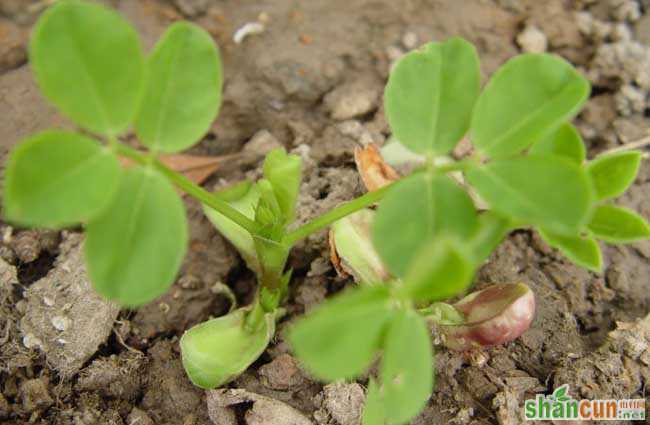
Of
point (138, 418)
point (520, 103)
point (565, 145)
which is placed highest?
point (520, 103)

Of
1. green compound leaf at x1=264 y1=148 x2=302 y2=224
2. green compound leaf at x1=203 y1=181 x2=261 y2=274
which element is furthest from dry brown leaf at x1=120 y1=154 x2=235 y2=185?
green compound leaf at x1=264 y1=148 x2=302 y2=224

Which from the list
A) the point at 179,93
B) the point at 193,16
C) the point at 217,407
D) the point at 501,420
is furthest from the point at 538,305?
the point at 193,16

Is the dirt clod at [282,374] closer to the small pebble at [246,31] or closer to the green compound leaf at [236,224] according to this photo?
the green compound leaf at [236,224]

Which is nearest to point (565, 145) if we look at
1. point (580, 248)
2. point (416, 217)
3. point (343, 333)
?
point (580, 248)

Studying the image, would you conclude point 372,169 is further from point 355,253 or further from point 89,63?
point 89,63

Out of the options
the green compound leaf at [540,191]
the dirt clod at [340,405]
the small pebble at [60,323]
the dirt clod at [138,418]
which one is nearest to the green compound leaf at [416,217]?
the green compound leaf at [540,191]

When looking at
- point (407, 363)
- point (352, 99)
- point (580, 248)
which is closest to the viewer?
point (407, 363)
